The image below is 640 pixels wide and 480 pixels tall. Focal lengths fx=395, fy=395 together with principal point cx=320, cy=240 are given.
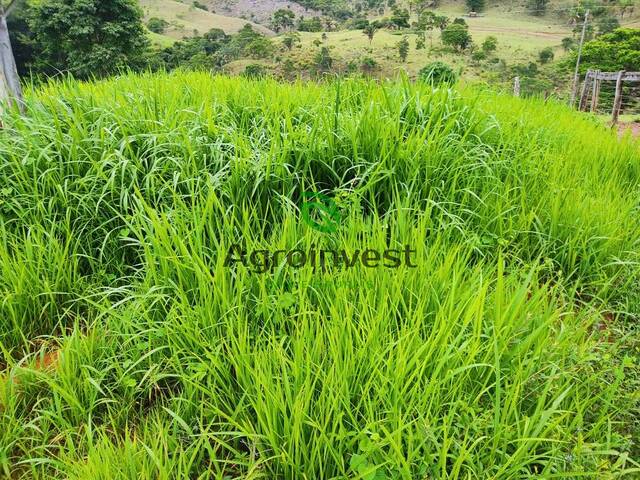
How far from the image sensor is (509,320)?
4.27ft

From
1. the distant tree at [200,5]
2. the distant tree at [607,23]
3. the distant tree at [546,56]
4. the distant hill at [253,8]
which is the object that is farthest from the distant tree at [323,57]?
the distant tree at [200,5]

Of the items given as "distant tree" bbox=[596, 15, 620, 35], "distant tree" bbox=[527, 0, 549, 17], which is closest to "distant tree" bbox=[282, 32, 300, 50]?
"distant tree" bbox=[596, 15, 620, 35]

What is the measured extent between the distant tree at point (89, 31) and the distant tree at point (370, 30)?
92.9ft

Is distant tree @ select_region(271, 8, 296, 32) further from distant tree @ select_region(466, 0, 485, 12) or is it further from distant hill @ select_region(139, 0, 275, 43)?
distant tree @ select_region(466, 0, 485, 12)

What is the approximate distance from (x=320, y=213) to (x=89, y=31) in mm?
26054

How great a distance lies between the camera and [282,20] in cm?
5775

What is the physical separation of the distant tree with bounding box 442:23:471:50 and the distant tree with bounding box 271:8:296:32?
25.0m

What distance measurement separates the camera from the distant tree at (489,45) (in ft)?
126

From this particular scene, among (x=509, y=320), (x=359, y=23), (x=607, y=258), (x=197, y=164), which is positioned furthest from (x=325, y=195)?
(x=359, y=23)

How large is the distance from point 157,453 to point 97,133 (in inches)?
70.6

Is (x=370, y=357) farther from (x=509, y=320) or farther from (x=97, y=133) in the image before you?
(x=97, y=133)

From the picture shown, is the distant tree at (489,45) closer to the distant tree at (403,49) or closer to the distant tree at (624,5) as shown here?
the distant tree at (403,49)

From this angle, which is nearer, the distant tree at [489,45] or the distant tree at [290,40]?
the distant tree at [489,45]

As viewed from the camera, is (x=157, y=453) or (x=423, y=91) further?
(x=423, y=91)
